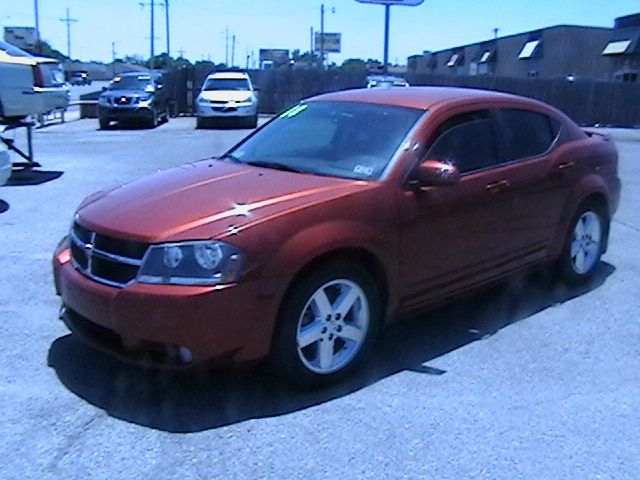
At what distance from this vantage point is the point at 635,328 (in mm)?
5180

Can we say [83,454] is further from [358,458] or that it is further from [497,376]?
[497,376]

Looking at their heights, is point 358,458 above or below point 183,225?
below

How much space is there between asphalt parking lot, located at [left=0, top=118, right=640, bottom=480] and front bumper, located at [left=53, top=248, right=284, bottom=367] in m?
0.31

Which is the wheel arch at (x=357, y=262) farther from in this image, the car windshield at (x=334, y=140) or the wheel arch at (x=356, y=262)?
the car windshield at (x=334, y=140)

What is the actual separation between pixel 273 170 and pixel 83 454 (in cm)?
205

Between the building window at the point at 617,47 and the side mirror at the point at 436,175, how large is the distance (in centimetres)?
4064

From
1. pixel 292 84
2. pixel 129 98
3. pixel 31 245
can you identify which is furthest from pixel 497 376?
pixel 292 84

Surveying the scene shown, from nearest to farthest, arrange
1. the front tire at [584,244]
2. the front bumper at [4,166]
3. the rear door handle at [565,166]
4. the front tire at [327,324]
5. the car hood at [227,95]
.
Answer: the front tire at [327,324], the rear door handle at [565,166], the front tire at [584,244], the front bumper at [4,166], the car hood at [227,95]

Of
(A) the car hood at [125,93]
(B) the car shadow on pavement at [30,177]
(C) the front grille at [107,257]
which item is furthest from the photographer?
(A) the car hood at [125,93]

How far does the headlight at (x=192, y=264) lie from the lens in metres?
3.64

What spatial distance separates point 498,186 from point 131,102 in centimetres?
1895

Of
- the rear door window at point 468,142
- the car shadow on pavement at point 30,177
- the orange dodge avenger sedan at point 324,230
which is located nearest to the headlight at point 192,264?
the orange dodge avenger sedan at point 324,230

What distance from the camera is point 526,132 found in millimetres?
5582

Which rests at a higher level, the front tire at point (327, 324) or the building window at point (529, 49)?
the building window at point (529, 49)
